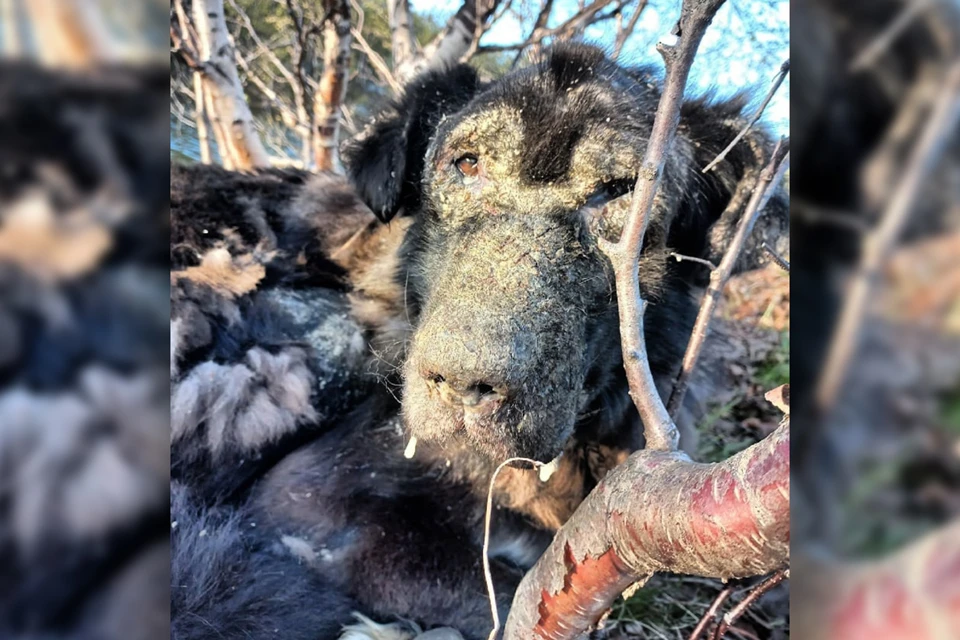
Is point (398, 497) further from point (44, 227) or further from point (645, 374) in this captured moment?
point (44, 227)

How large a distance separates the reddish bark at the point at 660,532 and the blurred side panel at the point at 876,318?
1.4 inches

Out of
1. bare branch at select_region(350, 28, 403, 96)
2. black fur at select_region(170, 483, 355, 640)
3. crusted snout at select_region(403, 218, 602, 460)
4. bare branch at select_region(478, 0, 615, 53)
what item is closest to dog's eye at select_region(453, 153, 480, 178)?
crusted snout at select_region(403, 218, 602, 460)

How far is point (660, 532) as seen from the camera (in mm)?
845

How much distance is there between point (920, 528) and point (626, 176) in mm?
922

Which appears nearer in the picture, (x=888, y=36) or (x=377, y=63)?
(x=888, y=36)

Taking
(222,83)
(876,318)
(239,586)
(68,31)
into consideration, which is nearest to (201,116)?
(222,83)

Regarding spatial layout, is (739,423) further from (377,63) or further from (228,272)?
(228,272)

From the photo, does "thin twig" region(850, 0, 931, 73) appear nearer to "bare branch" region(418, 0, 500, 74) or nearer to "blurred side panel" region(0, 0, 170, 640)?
"blurred side panel" region(0, 0, 170, 640)

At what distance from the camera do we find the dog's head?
117cm

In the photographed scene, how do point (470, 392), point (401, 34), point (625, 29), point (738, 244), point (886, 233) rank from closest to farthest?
1. point (886, 233)
2. point (470, 392)
3. point (738, 244)
4. point (625, 29)
5. point (401, 34)

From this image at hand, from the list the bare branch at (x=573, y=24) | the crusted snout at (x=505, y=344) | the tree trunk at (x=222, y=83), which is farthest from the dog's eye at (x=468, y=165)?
the tree trunk at (x=222, y=83)

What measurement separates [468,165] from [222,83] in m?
0.61

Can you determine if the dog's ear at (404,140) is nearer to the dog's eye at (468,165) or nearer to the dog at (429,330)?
the dog at (429,330)

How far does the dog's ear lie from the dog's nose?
2.29 feet
